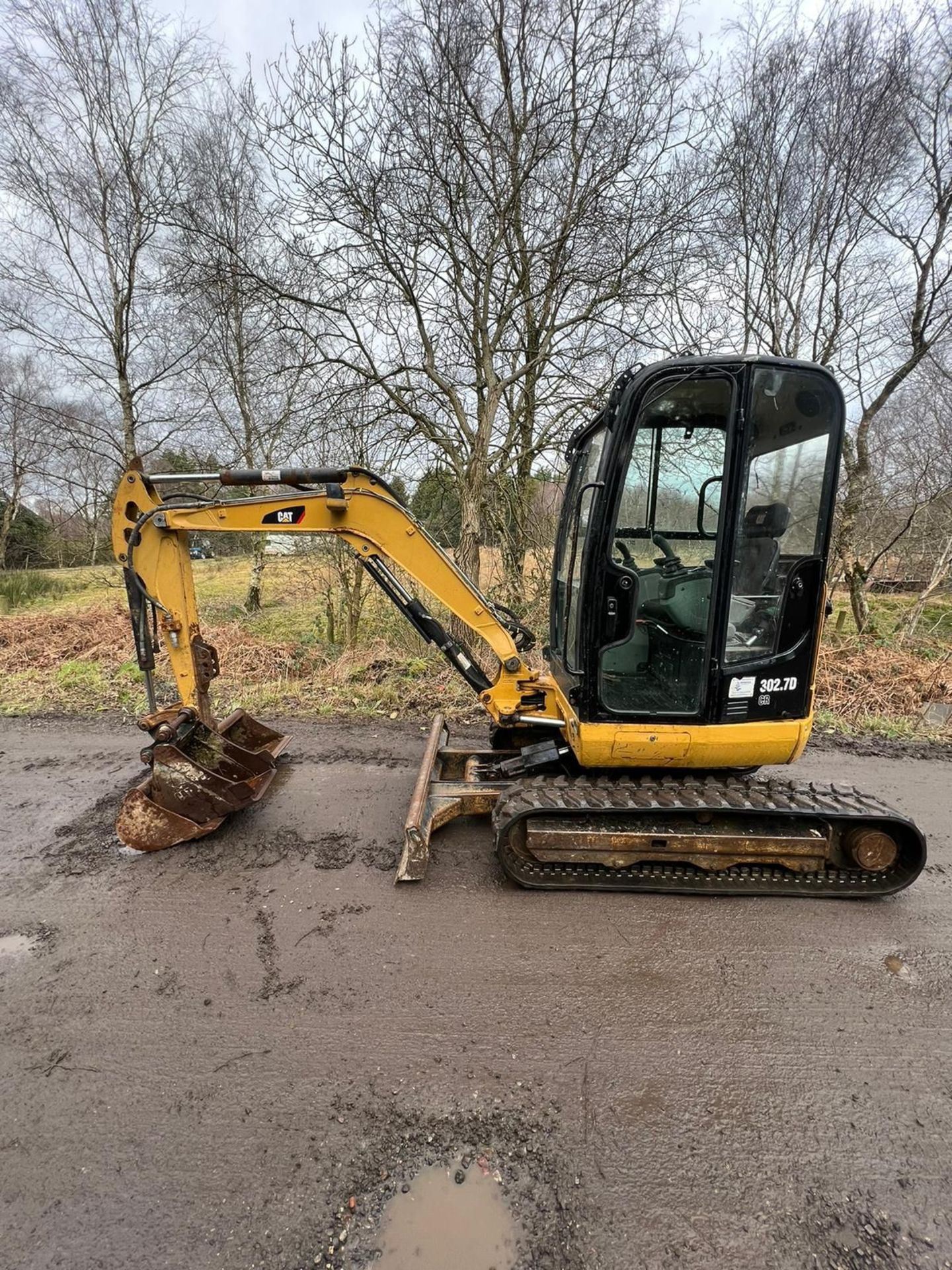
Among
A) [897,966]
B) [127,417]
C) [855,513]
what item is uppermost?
[127,417]

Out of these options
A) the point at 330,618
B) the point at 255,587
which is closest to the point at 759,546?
the point at 330,618

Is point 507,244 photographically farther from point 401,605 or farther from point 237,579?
point 237,579

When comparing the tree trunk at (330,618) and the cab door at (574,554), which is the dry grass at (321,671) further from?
the cab door at (574,554)

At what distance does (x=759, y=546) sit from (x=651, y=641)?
0.93 metres

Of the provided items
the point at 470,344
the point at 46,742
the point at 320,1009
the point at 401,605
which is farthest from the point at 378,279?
the point at 320,1009

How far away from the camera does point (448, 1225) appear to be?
1.67 metres

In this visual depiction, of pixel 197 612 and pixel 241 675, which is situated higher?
pixel 197 612

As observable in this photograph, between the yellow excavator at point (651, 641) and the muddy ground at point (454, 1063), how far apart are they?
0.28 metres

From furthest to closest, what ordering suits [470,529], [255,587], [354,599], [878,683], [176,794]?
[255,587] < [354,599] < [470,529] < [878,683] < [176,794]

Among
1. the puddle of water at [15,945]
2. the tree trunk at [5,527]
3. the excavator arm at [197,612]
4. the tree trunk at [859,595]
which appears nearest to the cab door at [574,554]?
the excavator arm at [197,612]

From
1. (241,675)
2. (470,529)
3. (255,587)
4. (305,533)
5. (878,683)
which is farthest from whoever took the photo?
(255,587)

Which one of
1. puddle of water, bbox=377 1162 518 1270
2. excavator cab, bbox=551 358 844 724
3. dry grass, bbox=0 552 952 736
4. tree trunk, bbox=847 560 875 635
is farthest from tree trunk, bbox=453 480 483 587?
puddle of water, bbox=377 1162 518 1270

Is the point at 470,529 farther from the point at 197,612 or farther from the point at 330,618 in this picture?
the point at 197,612

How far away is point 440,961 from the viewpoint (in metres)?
2.68
